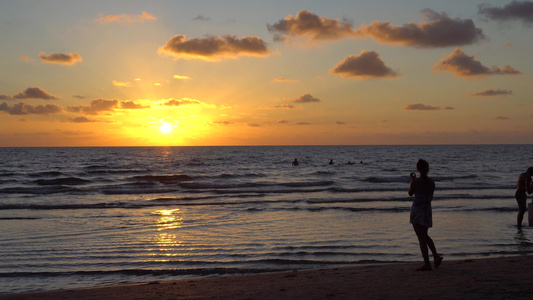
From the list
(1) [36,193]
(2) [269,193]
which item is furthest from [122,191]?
(2) [269,193]

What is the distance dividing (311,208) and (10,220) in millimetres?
12480

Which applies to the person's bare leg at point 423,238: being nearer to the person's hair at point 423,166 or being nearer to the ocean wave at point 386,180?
the person's hair at point 423,166

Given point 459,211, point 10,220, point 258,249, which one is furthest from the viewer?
point 459,211

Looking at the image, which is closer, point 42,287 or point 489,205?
point 42,287

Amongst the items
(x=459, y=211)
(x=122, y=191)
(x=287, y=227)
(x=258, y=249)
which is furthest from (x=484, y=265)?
(x=122, y=191)

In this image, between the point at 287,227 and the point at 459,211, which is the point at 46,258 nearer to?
the point at 287,227

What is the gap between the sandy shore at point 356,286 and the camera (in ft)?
23.9

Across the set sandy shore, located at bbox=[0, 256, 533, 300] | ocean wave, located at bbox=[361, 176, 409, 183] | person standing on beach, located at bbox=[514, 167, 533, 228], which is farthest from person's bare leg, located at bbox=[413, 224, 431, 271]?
ocean wave, located at bbox=[361, 176, 409, 183]

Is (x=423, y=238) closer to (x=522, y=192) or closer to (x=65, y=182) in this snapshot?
(x=522, y=192)

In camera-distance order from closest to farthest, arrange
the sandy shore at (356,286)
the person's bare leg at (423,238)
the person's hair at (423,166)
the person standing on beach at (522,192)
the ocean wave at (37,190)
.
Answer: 1. the sandy shore at (356,286)
2. the person's hair at (423,166)
3. the person's bare leg at (423,238)
4. the person standing on beach at (522,192)
5. the ocean wave at (37,190)

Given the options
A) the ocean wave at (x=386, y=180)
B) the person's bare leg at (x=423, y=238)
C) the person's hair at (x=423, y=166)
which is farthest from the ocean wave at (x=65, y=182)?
the person's hair at (x=423, y=166)

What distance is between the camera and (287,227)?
52.4 ft

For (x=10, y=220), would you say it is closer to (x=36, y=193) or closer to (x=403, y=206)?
(x=36, y=193)

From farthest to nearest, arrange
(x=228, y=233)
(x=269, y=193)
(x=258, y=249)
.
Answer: (x=269, y=193), (x=228, y=233), (x=258, y=249)
